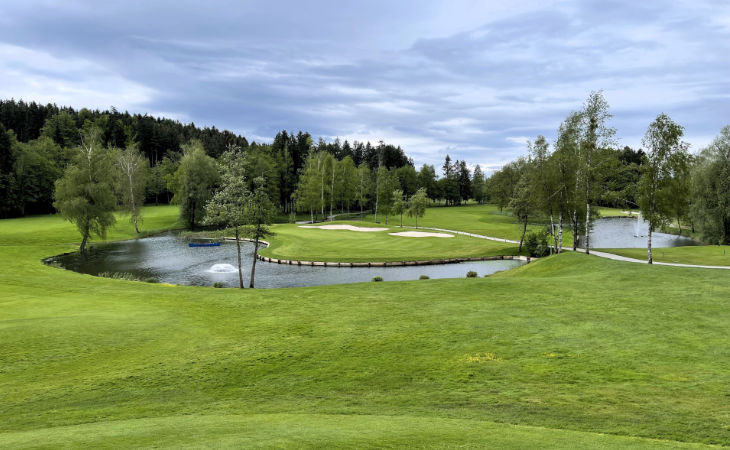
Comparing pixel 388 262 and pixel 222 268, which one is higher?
pixel 388 262

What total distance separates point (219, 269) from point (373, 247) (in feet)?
68.9

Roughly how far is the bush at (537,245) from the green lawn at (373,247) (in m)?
2.24

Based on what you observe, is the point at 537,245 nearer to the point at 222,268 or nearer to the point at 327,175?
the point at 222,268

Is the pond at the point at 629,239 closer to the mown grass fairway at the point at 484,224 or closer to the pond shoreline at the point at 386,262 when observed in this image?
the mown grass fairway at the point at 484,224

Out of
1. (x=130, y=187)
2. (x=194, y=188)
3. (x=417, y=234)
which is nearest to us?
(x=417, y=234)

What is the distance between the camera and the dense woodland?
39344 mm

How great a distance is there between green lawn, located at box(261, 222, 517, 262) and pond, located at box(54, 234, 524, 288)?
3077 mm

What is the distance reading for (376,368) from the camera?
13.8 meters

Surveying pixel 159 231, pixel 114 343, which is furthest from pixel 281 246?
pixel 114 343

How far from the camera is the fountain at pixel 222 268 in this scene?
152 feet

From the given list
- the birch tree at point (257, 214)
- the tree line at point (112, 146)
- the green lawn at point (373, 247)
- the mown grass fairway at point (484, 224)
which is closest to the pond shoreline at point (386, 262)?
the green lawn at point (373, 247)

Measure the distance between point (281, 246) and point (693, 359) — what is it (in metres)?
52.0

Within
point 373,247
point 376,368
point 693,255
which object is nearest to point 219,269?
point 373,247

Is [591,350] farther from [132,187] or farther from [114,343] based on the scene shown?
[132,187]
